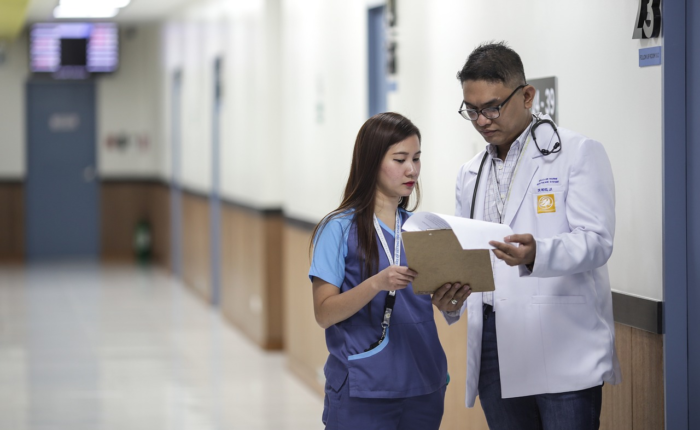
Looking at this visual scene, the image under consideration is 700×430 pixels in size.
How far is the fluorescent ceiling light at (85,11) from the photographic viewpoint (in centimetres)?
1070

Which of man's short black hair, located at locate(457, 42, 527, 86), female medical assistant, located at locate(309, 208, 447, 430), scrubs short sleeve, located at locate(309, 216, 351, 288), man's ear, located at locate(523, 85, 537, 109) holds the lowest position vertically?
female medical assistant, located at locate(309, 208, 447, 430)

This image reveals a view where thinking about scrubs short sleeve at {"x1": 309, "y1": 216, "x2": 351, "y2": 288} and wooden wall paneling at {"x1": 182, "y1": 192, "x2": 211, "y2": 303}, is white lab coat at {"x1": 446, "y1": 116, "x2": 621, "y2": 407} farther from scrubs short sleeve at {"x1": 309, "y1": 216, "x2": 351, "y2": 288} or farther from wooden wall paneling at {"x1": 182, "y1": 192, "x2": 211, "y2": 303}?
wooden wall paneling at {"x1": 182, "y1": 192, "x2": 211, "y2": 303}

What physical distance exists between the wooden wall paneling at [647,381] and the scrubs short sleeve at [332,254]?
1008mm

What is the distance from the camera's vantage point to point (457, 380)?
3.91 m

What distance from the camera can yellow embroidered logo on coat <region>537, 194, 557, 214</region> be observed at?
7.54 ft

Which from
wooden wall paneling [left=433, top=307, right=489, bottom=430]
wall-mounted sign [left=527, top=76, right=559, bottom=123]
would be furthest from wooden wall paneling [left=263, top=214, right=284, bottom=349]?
wall-mounted sign [left=527, top=76, right=559, bottom=123]

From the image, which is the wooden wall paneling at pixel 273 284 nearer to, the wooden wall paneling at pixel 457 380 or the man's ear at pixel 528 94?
the wooden wall paneling at pixel 457 380

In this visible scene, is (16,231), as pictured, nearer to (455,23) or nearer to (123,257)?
(123,257)

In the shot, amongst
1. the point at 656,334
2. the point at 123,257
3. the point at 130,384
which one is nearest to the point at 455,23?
the point at 656,334

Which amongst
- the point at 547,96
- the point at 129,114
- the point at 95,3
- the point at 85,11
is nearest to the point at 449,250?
the point at 547,96

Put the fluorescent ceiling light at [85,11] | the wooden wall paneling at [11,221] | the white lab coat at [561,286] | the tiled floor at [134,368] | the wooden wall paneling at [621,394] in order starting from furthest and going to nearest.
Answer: the wooden wall paneling at [11,221] → the fluorescent ceiling light at [85,11] → the tiled floor at [134,368] → the wooden wall paneling at [621,394] → the white lab coat at [561,286]

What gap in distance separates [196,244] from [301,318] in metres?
4.19

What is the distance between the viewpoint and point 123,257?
13.4m

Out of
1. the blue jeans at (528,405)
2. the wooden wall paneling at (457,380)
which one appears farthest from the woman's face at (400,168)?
the wooden wall paneling at (457,380)
